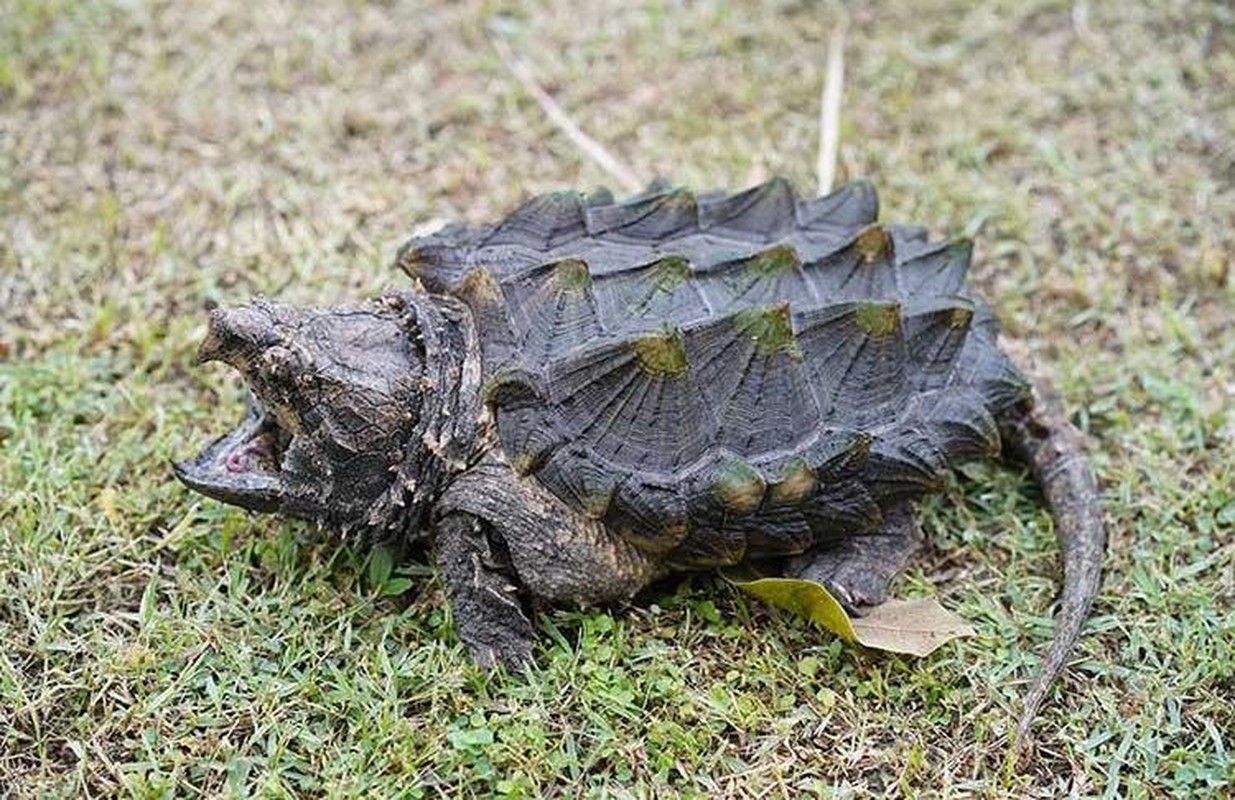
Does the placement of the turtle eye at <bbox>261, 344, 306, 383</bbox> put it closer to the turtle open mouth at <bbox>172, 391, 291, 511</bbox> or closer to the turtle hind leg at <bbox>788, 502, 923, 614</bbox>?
the turtle open mouth at <bbox>172, 391, 291, 511</bbox>

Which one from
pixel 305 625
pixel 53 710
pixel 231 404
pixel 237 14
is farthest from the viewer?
pixel 237 14

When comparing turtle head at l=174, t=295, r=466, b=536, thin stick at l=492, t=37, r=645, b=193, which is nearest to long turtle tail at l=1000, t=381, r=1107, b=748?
turtle head at l=174, t=295, r=466, b=536

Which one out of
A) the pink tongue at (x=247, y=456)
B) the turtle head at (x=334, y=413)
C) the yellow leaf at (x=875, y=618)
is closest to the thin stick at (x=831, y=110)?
the yellow leaf at (x=875, y=618)

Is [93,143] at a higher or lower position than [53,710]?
higher

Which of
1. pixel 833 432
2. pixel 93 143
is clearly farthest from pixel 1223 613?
pixel 93 143

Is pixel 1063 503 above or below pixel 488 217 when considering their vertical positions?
below

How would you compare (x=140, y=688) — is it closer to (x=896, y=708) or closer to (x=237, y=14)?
(x=896, y=708)

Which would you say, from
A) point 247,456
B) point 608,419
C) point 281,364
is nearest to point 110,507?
point 247,456

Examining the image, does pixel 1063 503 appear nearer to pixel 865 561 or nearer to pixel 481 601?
pixel 865 561
